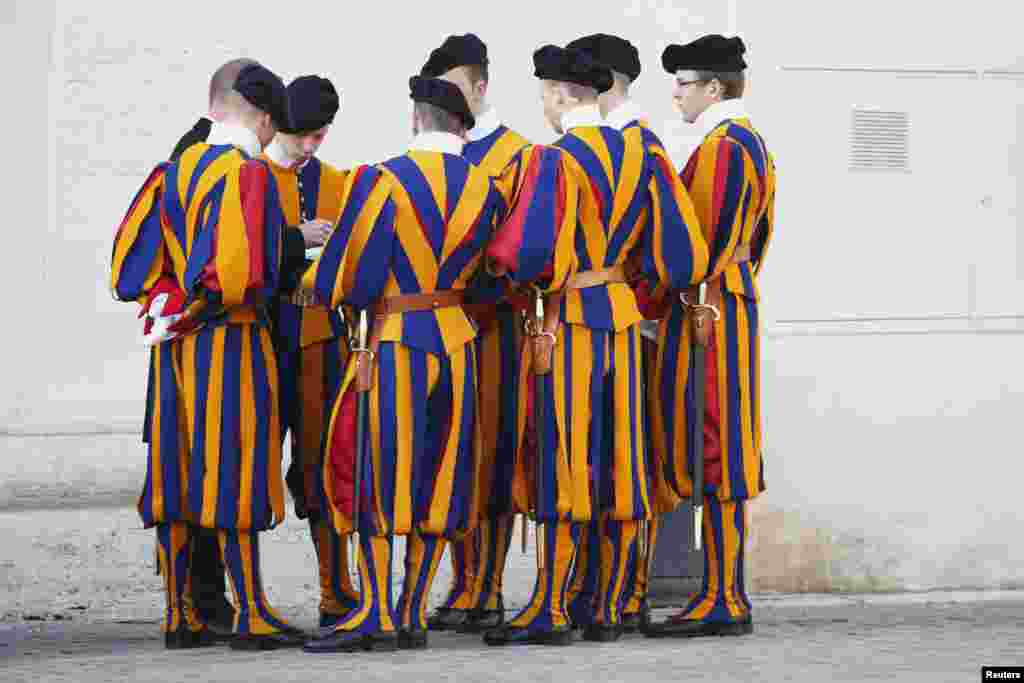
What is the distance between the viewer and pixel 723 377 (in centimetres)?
839

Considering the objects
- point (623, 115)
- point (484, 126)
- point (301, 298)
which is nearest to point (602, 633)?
point (301, 298)

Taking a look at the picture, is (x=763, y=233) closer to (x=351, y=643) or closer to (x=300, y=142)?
(x=300, y=142)

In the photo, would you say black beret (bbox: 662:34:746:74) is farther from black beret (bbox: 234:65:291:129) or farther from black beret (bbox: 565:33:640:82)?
black beret (bbox: 234:65:291:129)

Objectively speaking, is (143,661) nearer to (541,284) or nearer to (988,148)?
(541,284)

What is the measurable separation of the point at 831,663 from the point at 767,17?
295 cm

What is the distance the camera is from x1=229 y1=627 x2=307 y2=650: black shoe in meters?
7.97

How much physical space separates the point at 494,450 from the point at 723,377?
0.77 m

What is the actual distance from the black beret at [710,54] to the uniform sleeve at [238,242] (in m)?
1.54

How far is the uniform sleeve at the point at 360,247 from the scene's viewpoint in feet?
25.4

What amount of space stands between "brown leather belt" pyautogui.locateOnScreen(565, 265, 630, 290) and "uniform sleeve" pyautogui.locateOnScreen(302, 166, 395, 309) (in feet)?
2.06

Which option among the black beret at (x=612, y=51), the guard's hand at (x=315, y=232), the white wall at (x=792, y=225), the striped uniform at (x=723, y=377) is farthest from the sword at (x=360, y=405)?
the white wall at (x=792, y=225)

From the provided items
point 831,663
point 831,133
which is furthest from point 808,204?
point 831,663

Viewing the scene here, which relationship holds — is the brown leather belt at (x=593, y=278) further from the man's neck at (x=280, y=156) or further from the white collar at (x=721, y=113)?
the man's neck at (x=280, y=156)

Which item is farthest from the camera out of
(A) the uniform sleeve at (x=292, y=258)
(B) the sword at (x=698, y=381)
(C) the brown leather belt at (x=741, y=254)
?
(C) the brown leather belt at (x=741, y=254)
